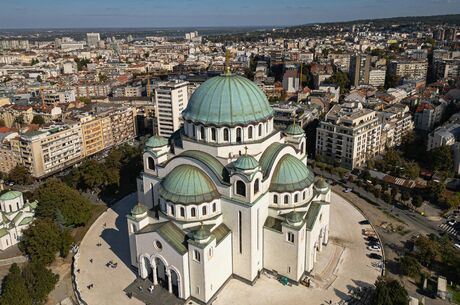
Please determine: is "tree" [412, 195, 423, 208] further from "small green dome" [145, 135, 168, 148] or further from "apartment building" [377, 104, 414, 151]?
"small green dome" [145, 135, 168, 148]

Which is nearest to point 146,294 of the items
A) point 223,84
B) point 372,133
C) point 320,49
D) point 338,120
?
point 223,84

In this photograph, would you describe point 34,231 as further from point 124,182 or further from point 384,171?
point 384,171

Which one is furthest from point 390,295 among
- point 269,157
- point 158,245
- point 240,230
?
point 158,245

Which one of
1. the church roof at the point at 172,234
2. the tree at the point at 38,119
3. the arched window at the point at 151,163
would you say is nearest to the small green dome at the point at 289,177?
the church roof at the point at 172,234

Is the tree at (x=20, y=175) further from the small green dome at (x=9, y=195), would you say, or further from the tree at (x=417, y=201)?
the tree at (x=417, y=201)

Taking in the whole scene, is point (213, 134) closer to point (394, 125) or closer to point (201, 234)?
point (201, 234)
